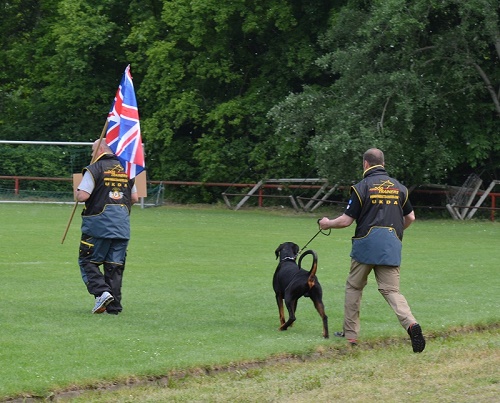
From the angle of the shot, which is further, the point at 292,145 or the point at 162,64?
the point at 162,64

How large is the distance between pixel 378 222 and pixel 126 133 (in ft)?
14.9

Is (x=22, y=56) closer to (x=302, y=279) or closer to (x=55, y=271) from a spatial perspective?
(x=55, y=271)

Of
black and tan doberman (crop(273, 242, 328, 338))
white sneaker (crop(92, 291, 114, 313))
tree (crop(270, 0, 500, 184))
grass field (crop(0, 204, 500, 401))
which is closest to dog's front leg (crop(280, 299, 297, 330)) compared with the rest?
black and tan doberman (crop(273, 242, 328, 338))

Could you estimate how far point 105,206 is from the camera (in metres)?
11.5

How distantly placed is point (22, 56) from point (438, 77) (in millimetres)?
19634

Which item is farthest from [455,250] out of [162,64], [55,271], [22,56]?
[22,56]

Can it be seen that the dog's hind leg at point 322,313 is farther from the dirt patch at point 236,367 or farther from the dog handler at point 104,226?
the dog handler at point 104,226

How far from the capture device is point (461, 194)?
3228 centimetres

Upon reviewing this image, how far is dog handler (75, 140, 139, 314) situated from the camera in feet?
37.7

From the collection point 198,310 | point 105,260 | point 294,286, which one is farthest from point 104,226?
point 294,286

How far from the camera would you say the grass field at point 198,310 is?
Result: 897 centimetres

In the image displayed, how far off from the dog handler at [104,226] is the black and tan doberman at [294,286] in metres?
1.94

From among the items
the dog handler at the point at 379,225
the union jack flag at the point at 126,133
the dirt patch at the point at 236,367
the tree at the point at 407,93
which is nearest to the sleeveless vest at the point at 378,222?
the dog handler at the point at 379,225

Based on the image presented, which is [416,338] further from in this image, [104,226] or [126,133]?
[126,133]
